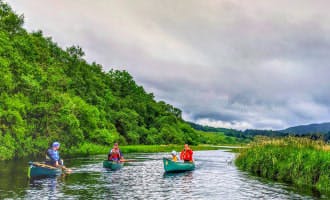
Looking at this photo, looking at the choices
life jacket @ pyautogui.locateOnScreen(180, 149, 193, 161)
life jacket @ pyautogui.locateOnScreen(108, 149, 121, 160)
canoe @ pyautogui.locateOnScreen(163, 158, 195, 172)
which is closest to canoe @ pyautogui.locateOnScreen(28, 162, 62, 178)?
canoe @ pyautogui.locateOnScreen(163, 158, 195, 172)

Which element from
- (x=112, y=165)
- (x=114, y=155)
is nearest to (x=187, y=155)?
(x=112, y=165)

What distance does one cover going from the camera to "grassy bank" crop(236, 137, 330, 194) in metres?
24.5

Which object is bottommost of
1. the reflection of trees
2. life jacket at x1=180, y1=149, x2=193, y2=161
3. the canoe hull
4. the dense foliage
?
the reflection of trees

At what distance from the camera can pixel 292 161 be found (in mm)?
27906

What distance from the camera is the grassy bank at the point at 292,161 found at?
24547 mm

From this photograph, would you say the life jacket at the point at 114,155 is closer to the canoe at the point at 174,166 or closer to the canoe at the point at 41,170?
the canoe at the point at 174,166

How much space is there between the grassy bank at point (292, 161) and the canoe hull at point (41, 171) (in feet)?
55.3

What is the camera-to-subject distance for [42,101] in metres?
58.2

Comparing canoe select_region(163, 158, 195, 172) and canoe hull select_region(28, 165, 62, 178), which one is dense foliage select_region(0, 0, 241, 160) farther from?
canoe select_region(163, 158, 195, 172)

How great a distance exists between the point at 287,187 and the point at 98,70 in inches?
4257

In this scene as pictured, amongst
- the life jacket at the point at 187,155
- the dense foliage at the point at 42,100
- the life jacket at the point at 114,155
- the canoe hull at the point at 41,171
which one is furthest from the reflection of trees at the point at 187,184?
the dense foliage at the point at 42,100

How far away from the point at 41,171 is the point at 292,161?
18682mm

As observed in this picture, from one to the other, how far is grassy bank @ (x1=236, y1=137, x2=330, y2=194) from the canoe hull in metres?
16.9

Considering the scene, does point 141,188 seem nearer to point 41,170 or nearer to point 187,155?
point 41,170
